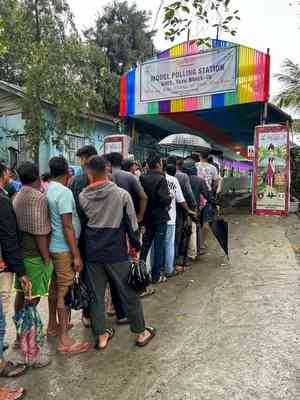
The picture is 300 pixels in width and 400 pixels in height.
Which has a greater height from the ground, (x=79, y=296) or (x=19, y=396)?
(x=79, y=296)

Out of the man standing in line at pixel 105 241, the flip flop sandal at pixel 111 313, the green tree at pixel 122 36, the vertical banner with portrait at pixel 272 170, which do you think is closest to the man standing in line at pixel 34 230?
the man standing in line at pixel 105 241

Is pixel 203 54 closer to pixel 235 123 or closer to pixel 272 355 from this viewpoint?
pixel 235 123

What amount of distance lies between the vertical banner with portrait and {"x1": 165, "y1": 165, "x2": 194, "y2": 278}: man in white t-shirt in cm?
527

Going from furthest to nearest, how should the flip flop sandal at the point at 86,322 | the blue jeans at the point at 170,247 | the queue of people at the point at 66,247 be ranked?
the blue jeans at the point at 170,247 < the flip flop sandal at the point at 86,322 < the queue of people at the point at 66,247

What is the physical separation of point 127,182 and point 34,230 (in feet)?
5.19

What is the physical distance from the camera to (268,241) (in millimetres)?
7645

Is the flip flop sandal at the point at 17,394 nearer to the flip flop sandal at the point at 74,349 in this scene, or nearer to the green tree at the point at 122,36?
the flip flop sandal at the point at 74,349

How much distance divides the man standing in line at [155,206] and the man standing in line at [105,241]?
146 cm

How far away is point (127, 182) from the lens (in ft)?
14.8

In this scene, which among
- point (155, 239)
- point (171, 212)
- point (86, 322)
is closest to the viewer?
point (86, 322)

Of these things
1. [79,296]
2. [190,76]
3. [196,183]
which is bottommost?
[79,296]

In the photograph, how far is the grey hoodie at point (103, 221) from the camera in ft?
10.9

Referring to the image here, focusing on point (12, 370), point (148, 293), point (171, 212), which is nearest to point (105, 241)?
point (12, 370)

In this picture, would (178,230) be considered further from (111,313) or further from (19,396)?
(19,396)
